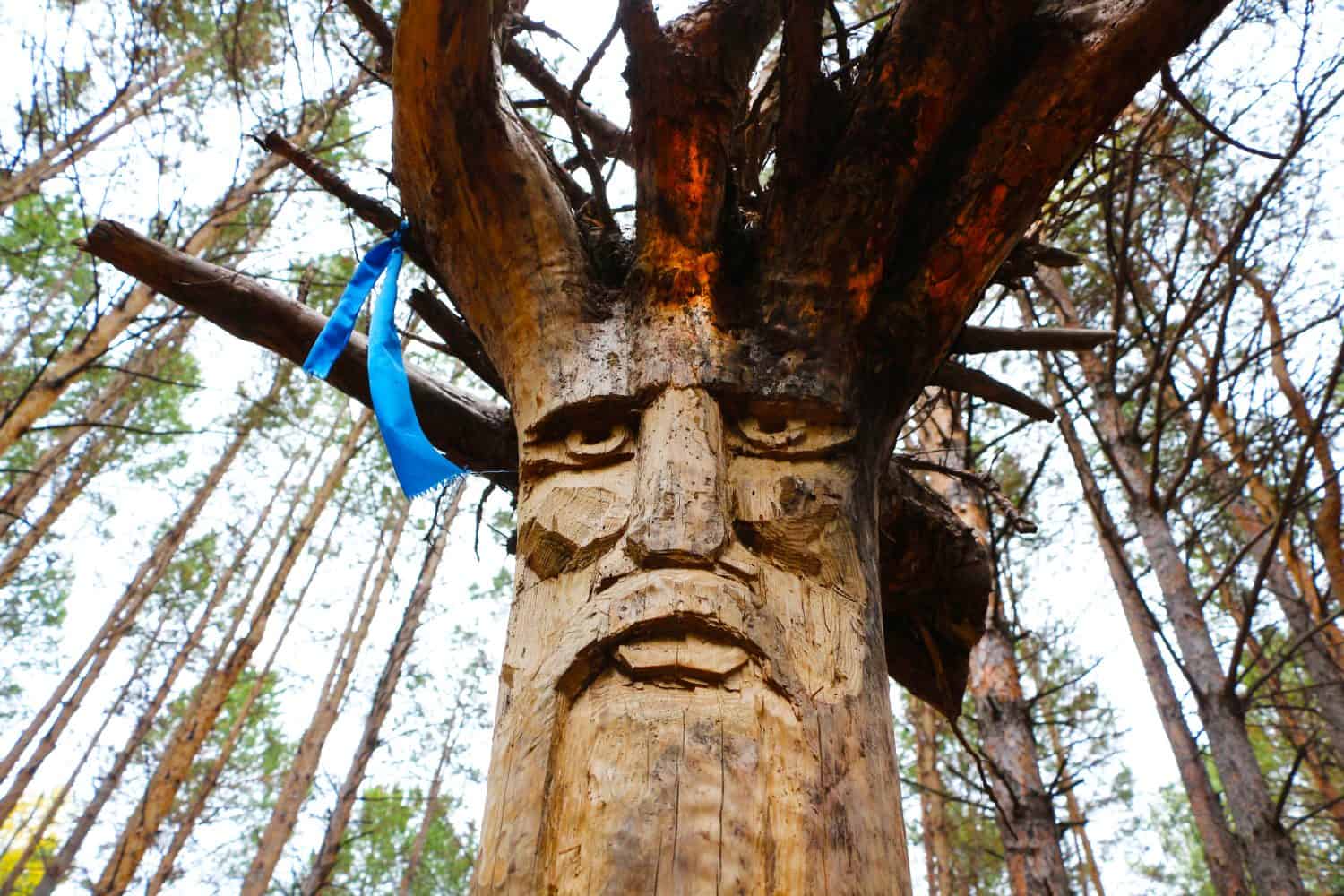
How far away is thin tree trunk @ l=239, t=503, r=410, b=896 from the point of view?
27.9 feet

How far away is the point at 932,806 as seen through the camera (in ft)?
38.0

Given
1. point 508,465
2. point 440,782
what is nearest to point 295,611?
point 440,782

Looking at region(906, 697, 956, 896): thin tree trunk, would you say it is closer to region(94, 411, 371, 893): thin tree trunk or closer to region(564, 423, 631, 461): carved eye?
region(94, 411, 371, 893): thin tree trunk

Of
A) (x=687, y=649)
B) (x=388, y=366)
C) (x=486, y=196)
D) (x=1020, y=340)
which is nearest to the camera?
(x=687, y=649)

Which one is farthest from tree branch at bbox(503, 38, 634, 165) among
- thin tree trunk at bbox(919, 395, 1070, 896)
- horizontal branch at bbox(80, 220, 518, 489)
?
thin tree trunk at bbox(919, 395, 1070, 896)

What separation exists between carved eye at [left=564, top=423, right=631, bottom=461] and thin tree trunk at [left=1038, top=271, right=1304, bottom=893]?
3.60m

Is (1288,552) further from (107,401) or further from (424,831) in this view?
(424,831)

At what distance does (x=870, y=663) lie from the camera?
1504mm

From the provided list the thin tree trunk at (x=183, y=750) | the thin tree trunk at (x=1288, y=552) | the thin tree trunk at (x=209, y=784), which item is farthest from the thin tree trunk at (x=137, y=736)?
the thin tree trunk at (x=1288, y=552)

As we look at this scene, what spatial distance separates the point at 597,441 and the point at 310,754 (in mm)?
9229

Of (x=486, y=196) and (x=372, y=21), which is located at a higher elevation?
(x=372, y=21)

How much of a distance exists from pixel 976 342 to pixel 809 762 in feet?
5.46

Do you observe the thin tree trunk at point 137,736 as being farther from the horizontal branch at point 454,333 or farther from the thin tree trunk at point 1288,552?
the thin tree trunk at point 1288,552

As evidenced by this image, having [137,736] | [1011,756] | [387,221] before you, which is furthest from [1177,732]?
[137,736]
